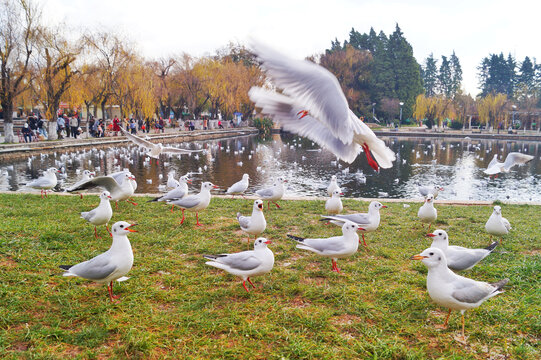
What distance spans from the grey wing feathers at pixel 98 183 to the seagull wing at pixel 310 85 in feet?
8.94

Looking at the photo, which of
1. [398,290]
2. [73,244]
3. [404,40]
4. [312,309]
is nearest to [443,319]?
[398,290]

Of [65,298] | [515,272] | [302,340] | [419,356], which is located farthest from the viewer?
[515,272]

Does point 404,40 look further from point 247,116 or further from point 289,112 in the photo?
point 289,112

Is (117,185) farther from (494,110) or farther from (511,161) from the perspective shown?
(494,110)

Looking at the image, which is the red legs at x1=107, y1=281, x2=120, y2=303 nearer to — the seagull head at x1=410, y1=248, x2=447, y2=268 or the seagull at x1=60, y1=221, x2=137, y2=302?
the seagull at x1=60, y1=221, x2=137, y2=302

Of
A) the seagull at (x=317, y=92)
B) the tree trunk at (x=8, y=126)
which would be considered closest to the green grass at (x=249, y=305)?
the seagull at (x=317, y=92)

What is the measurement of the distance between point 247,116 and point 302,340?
4821cm

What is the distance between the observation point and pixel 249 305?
3.37m

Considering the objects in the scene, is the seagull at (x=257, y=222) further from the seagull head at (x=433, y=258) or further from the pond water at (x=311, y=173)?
the pond water at (x=311, y=173)

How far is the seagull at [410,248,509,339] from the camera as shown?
9.68 feet

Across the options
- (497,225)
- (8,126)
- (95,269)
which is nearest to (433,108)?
(8,126)

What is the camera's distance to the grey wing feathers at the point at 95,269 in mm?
3346

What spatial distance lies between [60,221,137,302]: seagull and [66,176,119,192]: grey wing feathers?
1499 millimetres

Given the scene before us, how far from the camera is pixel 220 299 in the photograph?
11.5 feet
